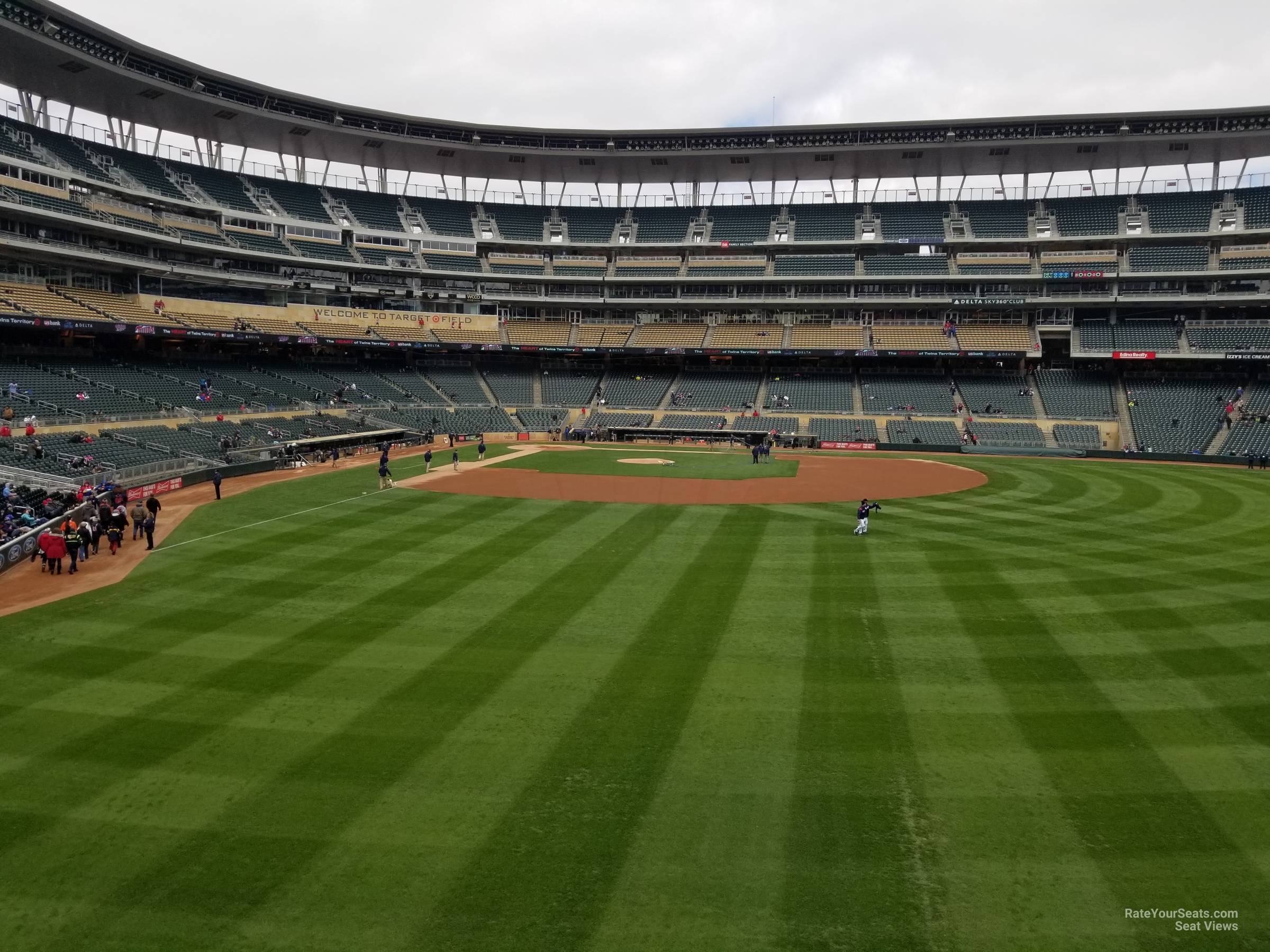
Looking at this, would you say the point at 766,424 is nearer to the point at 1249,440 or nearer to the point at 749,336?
the point at 749,336

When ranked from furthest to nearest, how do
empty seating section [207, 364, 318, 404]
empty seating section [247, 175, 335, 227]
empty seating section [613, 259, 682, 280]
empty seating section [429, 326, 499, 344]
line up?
empty seating section [613, 259, 682, 280]
empty seating section [429, 326, 499, 344]
empty seating section [247, 175, 335, 227]
empty seating section [207, 364, 318, 404]

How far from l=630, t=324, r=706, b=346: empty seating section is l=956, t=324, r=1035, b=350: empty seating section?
25.0 m

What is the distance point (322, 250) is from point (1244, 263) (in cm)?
8147

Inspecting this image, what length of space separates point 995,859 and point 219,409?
52.1 metres

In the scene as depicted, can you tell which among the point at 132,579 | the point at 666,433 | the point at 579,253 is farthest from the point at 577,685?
the point at 579,253

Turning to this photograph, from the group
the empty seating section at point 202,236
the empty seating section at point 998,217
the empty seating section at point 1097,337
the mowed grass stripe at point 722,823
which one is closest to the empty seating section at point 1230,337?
the empty seating section at point 1097,337

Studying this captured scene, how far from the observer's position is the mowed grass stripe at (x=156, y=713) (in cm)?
991

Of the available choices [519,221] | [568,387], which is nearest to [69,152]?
[519,221]

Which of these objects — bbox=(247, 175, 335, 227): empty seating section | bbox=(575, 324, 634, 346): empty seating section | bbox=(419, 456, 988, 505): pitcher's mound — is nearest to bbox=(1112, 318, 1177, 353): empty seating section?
bbox=(419, 456, 988, 505): pitcher's mound

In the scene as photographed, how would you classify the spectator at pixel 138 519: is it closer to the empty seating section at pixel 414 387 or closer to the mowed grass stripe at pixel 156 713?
the mowed grass stripe at pixel 156 713

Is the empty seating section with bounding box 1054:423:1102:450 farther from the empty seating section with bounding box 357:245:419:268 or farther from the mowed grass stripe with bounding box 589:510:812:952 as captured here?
the empty seating section with bounding box 357:245:419:268

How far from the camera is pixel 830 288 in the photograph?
72.4 m

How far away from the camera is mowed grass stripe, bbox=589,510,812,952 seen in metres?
7.27

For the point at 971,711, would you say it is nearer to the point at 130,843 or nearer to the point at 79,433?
the point at 130,843
